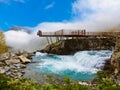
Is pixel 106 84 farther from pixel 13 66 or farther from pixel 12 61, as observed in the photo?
pixel 12 61

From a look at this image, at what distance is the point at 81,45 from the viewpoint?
4934cm

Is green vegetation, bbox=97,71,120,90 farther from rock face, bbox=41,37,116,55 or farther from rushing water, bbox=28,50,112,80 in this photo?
rock face, bbox=41,37,116,55

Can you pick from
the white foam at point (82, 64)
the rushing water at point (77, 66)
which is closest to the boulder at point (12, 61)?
the rushing water at point (77, 66)

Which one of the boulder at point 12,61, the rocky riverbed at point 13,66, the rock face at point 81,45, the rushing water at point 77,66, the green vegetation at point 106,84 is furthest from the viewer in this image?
the rock face at point 81,45

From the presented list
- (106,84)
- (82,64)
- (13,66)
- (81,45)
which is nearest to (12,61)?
(13,66)

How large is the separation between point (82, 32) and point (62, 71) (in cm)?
2105

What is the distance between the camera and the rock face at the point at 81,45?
47.1 meters

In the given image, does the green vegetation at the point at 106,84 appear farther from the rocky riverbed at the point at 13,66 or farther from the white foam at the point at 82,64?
the white foam at the point at 82,64

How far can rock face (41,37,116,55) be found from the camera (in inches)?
1855

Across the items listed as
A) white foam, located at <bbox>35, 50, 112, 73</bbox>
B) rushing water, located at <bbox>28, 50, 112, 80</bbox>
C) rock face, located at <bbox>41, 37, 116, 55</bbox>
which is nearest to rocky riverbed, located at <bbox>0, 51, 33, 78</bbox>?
rushing water, located at <bbox>28, 50, 112, 80</bbox>

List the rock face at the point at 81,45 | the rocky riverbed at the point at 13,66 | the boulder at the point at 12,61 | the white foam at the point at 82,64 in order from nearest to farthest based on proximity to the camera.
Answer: the rocky riverbed at the point at 13,66 → the white foam at the point at 82,64 → the boulder at the point at 12,61 → the rock face at the point at 81,45

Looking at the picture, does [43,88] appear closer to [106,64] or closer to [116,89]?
[116,89]

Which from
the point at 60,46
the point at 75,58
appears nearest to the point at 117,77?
the point at 75,58

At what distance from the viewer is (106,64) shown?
108 feet
